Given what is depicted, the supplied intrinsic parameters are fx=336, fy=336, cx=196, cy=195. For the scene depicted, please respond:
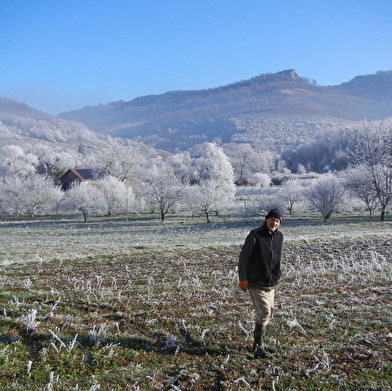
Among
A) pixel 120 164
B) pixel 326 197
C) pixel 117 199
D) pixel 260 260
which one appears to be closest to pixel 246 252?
pixel 260 260

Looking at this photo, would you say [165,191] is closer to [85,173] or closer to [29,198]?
[29,198]

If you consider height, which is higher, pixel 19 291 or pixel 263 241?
pixel 263 241

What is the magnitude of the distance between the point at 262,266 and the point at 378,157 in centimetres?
3782

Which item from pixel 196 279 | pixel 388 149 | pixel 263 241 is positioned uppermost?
pixel 388 149

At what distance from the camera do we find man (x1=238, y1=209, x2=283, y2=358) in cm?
528

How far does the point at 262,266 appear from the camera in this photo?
17.4ft

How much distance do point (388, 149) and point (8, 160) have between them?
91.4 meters

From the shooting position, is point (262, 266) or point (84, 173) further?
point (84, 173)

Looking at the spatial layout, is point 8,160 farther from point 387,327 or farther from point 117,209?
point 387,327

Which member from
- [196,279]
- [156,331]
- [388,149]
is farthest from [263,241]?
[388,149]

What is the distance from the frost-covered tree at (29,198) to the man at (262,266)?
51655 millimetres

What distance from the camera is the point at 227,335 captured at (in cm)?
573

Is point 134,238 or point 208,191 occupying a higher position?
point 208,191

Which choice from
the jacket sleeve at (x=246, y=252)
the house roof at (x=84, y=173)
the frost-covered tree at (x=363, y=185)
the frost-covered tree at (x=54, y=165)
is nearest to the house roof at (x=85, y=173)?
the house roof at (x=84, y=173)
